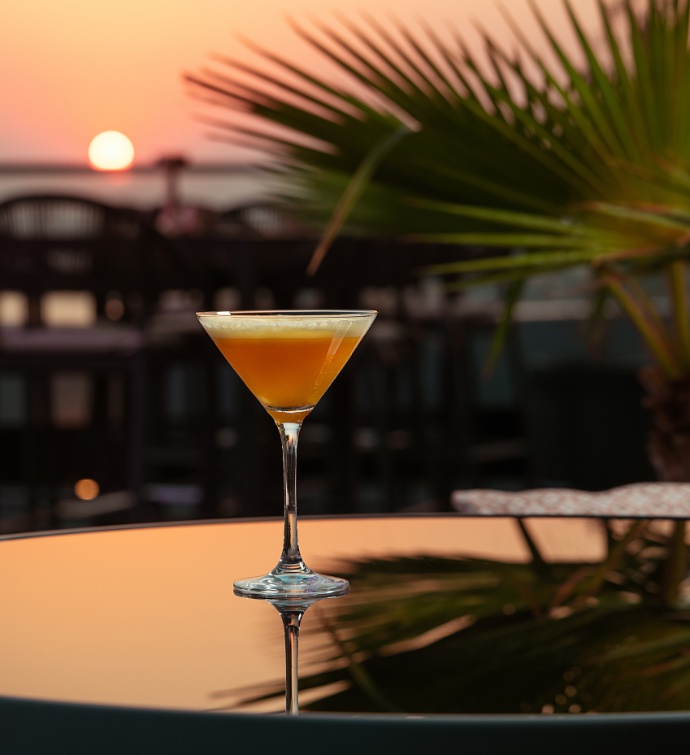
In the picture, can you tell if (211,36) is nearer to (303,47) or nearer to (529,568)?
(303,47)

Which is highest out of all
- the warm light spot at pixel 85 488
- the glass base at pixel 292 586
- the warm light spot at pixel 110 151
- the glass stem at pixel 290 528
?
the warm light spot at pixel 110 151

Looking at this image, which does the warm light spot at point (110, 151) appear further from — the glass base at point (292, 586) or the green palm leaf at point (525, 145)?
the glass base at point (292, 586)

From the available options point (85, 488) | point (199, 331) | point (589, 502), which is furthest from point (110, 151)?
point (589, 502)

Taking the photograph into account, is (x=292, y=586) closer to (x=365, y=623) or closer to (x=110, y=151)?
(x=365, y=623)

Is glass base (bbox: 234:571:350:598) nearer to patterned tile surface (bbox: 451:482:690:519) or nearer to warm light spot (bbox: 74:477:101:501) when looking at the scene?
patterned tile surface (bbox: 451:482:690:519)

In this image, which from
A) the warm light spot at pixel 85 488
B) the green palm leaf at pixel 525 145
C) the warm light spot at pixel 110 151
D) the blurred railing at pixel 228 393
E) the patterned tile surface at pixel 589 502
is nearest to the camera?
the patterned tile surface at pixel 589 502

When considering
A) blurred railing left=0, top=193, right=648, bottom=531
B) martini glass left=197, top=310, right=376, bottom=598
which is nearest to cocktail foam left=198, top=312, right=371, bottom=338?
martini glass left=197, top=310, right=376, bottom=598

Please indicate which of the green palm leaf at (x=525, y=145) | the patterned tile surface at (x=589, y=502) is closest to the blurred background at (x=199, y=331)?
the green palm leaf at (x=525, y=145)
